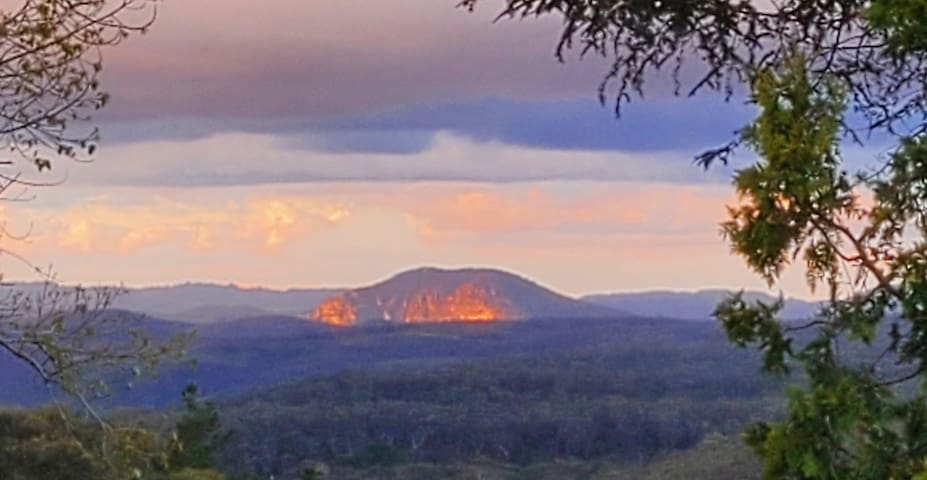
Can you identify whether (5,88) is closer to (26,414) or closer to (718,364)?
(26,414)

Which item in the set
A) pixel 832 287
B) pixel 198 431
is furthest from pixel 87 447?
pixel 198 431

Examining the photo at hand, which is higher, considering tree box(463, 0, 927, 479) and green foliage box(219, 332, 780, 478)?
tree box(463, 0, 927, 479)

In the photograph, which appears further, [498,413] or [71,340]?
[498,413]

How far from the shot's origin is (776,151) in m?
4.86

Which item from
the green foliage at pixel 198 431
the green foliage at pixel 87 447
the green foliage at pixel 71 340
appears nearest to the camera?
the green foliage at pixel 71 340

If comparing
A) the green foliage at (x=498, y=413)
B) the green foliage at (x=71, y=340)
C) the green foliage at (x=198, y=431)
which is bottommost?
the green foliage at (x=498, y=413)

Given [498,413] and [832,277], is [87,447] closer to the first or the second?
[832,277]

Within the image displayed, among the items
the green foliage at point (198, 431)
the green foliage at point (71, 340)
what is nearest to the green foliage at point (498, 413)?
the green foliage at point (198, 431)

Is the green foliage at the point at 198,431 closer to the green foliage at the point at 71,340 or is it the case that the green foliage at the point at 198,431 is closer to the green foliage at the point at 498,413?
the green foliage at the point at 71,340

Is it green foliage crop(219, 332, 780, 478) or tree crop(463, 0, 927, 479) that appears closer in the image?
tree crop(463, 0, 927, 479)

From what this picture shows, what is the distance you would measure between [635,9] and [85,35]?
2.79 m

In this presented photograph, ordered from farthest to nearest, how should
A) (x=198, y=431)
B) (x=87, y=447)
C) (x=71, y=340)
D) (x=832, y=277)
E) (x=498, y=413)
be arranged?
(x=498, y=413) < (x=198, y=431) < (x=87, y=447) < (x=71, y=340) < (x=832, y=277)

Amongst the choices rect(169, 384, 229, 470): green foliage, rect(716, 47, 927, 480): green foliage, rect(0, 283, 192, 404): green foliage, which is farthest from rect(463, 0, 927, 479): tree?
rect(169, 384, 229, 470): green foliage

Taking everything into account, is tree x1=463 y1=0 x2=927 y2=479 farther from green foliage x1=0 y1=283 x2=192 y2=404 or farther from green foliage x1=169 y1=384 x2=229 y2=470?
green foliage x1=169 y1=384 x2=229 y2=470
